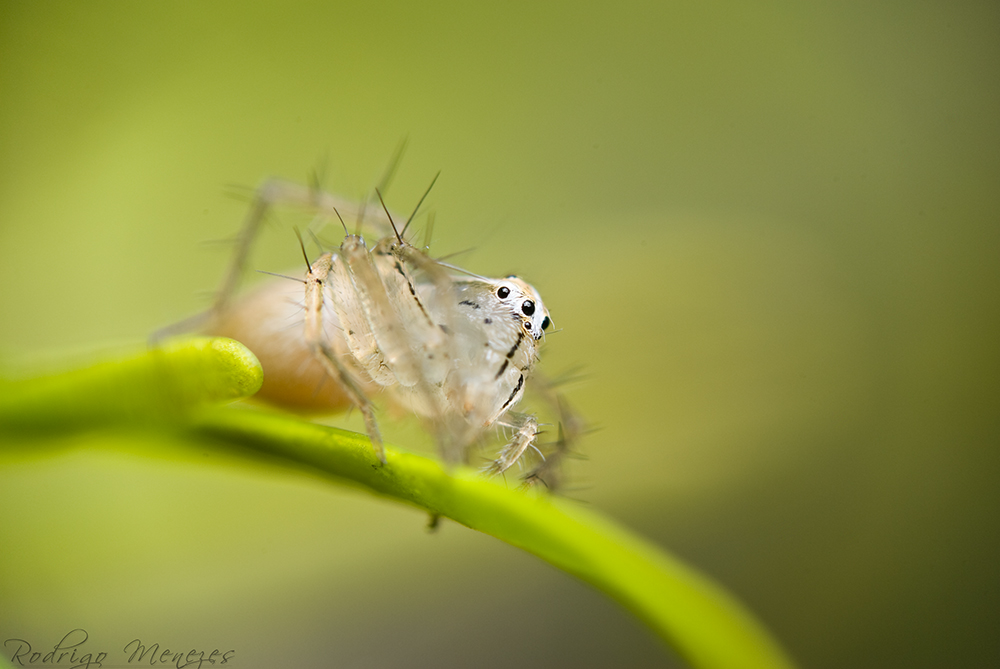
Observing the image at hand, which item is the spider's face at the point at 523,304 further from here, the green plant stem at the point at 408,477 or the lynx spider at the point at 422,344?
the green plant stem at the point at 408,477

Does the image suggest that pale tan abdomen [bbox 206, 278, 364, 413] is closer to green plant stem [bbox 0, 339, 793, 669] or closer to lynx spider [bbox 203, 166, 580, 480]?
lynx spider [bbox 203, 166, 580, 480]

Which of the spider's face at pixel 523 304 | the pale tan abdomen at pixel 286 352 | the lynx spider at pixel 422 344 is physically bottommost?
the pale tan abdomen at pixel 286 352

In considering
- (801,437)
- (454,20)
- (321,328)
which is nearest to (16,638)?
(321,328)

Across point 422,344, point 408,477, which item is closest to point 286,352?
point 422,344

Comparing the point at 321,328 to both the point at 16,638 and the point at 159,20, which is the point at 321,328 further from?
the point at 159,20

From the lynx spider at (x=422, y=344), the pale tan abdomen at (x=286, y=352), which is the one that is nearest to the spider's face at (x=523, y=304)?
the lynx spider at (x=422, y=344)

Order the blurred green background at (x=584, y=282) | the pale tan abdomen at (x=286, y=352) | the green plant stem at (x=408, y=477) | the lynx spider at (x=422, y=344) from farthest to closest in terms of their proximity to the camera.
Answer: the blurred green background at (x=584, y=282), the pale tan abdomen at (x=286, y=352), the lynx spider at (x=422, y=344), the green plant stem at (x=408, y=477)

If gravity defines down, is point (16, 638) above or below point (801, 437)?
below
